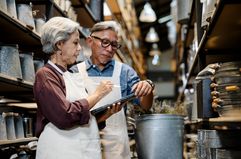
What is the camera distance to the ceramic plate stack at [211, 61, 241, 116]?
2.07 m

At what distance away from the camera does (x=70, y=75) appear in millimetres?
2350

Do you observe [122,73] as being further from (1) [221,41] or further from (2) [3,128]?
(2) [3,128]

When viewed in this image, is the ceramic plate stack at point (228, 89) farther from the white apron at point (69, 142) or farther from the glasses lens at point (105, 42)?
the glasses lens at point (105, 42)

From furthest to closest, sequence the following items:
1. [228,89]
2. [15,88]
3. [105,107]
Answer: [15,88]
[105,107]
[228,89]

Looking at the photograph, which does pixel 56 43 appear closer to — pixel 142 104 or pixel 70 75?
pixel 70 75

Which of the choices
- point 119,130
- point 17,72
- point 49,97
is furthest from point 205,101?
point 17,72

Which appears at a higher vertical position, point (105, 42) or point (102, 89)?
point (105, 42)

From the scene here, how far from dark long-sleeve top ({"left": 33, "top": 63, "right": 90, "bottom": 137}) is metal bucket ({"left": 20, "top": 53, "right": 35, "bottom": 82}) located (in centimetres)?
84

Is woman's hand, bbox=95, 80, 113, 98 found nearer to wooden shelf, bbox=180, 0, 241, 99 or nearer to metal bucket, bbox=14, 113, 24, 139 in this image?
wooden shelf, bbox=180, 0, 241, 99

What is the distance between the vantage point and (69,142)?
2227 mm

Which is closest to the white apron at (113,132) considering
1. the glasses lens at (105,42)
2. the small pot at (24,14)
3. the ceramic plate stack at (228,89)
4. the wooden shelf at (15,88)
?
the glasses lens at (105,42)

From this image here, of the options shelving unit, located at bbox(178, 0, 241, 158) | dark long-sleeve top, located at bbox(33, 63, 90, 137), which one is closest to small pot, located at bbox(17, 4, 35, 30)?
dark long-sleeve top, located at bbox(33, 63, 90, 137)

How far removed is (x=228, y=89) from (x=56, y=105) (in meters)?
0.86

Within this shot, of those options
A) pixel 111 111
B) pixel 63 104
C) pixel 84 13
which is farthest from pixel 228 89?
pixel 84 13
